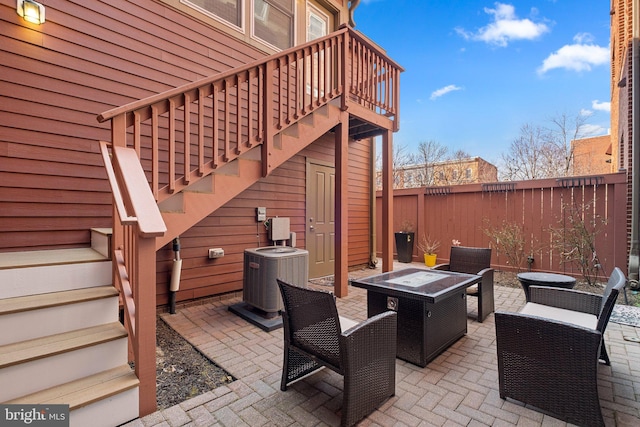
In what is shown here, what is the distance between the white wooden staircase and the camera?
1.67 m

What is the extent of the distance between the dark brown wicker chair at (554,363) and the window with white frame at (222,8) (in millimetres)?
4707

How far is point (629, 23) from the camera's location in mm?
5746

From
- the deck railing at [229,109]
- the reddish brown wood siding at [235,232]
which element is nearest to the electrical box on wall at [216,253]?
the reddish brown wood siding at [235,232]

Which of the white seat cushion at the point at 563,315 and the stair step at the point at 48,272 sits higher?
the stair step at the point at 48,272

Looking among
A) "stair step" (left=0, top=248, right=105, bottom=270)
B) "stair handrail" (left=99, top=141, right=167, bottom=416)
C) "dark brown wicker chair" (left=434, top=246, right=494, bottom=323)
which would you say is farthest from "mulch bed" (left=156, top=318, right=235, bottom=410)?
"dark brown wicker chair" (left=434, top=246, right=494, bottom=323)

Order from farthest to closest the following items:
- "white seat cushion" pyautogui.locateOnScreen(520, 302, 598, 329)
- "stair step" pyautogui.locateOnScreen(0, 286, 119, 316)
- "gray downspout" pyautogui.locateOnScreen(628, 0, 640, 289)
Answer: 1. "gray downspout" pyautogui.locateOnScreen(628, 0, 640, 289)
2. "white seat cushion" pyautogui.locateOnScreen(520, 302, 598, 329)
3. "stair step" pyautogui.locateOnScreen(0, 286, 119, 316)

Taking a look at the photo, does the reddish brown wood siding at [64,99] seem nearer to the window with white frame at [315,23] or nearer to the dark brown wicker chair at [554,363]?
the window with white frame at [315,23]

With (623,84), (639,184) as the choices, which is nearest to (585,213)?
(639,184)

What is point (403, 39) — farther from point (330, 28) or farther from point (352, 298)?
point (352, 298)

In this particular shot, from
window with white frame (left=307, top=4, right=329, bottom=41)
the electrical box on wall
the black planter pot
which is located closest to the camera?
the electrical box on wall

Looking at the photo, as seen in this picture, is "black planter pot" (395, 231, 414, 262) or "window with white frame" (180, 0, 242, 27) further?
"black planter pot" (395, 231, 414, 262)

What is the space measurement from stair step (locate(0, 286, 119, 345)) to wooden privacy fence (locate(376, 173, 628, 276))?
6360mm

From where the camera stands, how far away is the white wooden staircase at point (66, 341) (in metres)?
1.67

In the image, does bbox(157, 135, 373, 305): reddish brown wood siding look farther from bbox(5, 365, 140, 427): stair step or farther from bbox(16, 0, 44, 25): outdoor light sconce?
bbox(16, 0, 44, 25): outdoor light sconce
